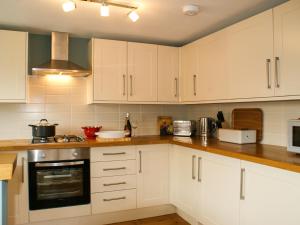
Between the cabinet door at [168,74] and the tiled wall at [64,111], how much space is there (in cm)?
38

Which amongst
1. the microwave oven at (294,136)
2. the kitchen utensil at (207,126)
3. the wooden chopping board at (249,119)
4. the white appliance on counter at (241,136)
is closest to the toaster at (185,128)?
the kitchen utensil at (207,126)

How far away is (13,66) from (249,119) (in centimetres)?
262

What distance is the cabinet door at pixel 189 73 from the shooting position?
3.22m

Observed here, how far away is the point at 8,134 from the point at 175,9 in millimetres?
2336

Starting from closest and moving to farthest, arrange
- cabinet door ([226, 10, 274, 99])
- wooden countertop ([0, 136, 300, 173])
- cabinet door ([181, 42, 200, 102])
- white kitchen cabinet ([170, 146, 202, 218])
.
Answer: wooden countertop ([0, 136, 300, 173]), cabinet door ([226, 10, 274, 99]), white kitchen cabinet ([170, 146, 202, 218]), cabinet door ([181, 42, 200, 102])

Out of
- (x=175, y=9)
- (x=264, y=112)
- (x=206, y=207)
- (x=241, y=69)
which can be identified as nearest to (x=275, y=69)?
(x=241, y=69)

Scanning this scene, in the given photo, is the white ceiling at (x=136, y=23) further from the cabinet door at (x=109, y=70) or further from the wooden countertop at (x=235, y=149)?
the wooden countertop at (x=235, y=149)

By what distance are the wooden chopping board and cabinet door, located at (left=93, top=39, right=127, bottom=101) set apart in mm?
1346

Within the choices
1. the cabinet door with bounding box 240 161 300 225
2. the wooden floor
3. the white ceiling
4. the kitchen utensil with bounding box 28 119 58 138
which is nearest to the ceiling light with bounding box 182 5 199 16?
the white ceiling

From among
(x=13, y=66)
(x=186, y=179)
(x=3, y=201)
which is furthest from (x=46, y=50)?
(x=186, y=179)

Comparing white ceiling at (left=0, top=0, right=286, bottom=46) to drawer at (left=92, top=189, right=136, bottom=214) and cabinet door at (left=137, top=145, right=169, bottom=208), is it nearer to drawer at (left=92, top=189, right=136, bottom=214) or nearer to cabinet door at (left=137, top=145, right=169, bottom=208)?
cabinet door at (left=137, top=145, right=169, bottom=208)

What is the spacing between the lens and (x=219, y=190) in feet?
7.64

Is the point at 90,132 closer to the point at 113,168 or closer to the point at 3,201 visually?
the point at 113,168

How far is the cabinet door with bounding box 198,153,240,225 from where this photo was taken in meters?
2.15
